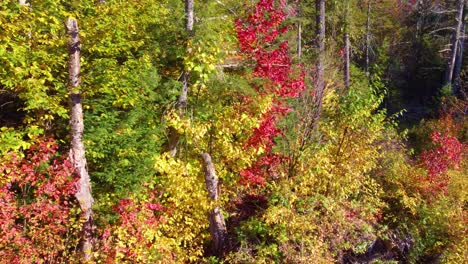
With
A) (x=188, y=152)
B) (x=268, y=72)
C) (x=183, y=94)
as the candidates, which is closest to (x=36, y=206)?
(x=188, y=152)

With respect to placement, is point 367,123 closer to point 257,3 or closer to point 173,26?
point 257,3

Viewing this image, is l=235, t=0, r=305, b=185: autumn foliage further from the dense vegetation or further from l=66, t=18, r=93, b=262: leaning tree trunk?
l=66, t=18, r=93, b=262: leaning tree trunk

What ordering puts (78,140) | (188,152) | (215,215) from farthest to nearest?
(188,152)
(215,215)
(78,140)

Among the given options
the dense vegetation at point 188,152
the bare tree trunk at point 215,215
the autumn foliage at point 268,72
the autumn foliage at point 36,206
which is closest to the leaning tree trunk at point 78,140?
the dense vegetation at point 188,152

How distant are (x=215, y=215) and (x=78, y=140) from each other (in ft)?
12.3

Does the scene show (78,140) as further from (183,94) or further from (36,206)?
(183,94)

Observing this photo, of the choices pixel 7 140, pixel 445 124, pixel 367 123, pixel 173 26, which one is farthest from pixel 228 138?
pixel 445 124

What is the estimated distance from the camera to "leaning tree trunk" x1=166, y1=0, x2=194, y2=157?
27.8ft

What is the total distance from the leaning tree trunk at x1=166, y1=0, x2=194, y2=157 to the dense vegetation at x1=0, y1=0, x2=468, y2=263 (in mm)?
40

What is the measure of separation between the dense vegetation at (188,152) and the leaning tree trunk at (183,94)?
0.13 feet

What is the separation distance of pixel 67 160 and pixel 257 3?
6098 millimetres

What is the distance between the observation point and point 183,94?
350 inches

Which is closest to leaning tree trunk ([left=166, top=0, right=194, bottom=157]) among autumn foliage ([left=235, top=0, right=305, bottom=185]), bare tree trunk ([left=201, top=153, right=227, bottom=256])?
bare tree trunk ([left=201, top=153, right=227, bottom=256])

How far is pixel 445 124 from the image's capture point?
1628cm
